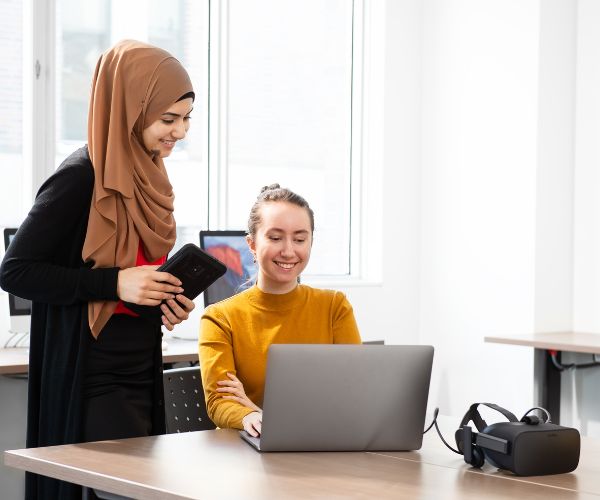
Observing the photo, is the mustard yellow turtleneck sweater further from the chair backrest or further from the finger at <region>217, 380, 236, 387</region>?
the chair backrest

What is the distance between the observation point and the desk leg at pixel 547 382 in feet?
14.5

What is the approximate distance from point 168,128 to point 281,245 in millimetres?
384

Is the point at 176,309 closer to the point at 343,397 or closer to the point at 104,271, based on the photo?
the point at 104,271

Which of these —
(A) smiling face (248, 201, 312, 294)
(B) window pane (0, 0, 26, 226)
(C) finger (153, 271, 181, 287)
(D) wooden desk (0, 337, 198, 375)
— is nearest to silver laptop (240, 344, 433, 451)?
(C) finger (153, 271, 181, 287)

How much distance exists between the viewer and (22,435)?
3.67 meters

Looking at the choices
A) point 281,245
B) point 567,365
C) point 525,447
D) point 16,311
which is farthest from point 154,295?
point 567,365

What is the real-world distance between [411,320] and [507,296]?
2.23ft

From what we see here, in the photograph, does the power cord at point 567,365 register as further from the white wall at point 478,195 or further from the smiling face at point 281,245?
the smiling face at point 281,245

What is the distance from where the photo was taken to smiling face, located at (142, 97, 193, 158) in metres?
2.12

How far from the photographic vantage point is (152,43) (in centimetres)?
444

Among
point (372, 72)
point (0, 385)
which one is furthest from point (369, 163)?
point (0, 385)

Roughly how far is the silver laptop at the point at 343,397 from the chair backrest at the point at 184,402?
0.42 metres

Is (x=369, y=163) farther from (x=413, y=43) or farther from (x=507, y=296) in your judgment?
(x=507, y=296)

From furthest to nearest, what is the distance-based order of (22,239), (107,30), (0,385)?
(107,30) < (0,385) < (22,239)
